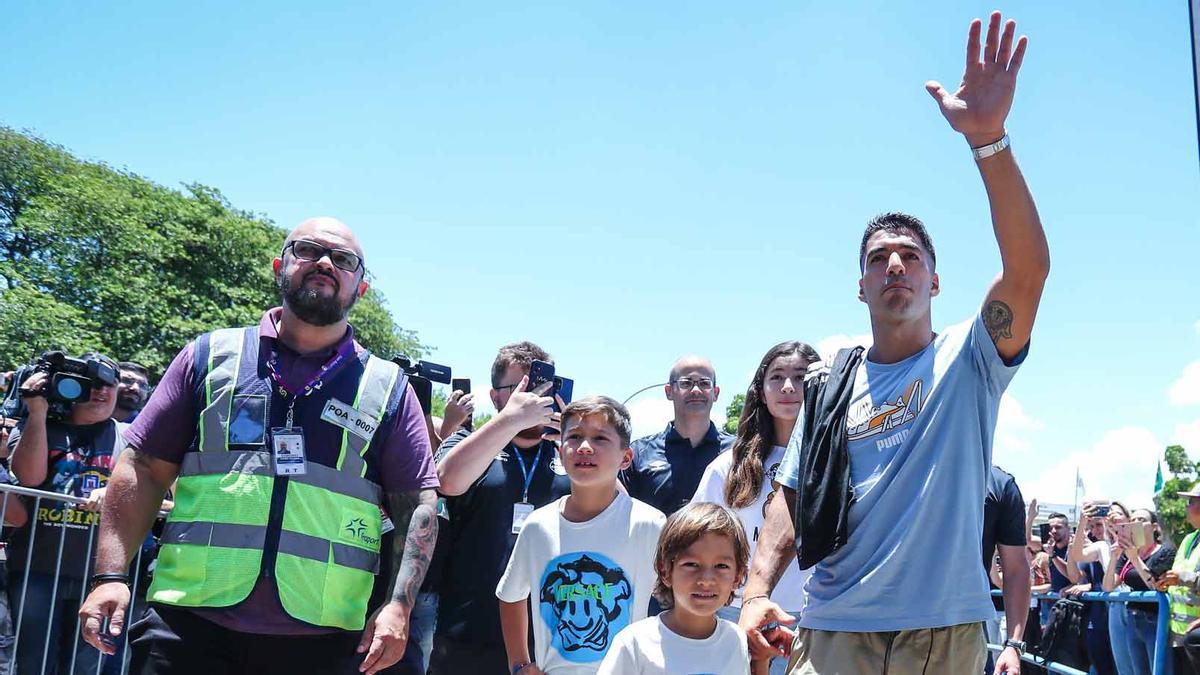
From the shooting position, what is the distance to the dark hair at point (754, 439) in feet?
14.6

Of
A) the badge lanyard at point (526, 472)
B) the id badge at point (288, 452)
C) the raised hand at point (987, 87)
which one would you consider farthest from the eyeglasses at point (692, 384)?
the raised hand at point (987, 87)

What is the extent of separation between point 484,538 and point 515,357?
1.09 metres

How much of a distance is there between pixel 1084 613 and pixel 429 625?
6.34 m

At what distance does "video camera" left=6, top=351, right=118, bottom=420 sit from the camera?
216 inches

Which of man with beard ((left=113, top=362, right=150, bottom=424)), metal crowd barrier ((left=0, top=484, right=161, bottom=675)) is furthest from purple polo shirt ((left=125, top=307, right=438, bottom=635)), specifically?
man with beard ((left=113, top=362, right=150, bottom=424))

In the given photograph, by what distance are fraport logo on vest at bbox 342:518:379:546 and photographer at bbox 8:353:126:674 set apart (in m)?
2.85

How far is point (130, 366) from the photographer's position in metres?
7.40

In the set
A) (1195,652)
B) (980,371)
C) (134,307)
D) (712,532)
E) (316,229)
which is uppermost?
(134,307)

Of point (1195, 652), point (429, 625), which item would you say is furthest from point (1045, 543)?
point (429, 625)

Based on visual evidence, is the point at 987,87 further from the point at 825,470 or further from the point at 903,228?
the point at 825,470

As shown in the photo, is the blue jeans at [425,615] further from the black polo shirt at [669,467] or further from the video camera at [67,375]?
the video camera at [67,375]

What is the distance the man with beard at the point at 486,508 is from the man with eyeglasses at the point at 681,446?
103 cm

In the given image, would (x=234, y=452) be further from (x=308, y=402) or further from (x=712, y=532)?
(x=712, y=532)

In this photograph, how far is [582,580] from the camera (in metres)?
3.73
